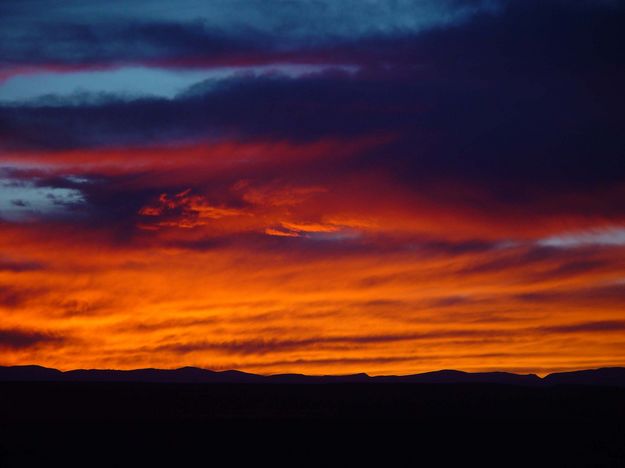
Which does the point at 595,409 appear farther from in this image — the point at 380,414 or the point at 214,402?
the point at 214,402

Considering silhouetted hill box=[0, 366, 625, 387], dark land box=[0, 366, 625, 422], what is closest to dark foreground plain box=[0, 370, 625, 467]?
dark land box=[0, 366, 625, 422]

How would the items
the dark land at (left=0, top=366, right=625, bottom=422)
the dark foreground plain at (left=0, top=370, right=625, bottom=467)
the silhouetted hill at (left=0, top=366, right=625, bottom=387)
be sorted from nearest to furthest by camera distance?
the dark foreground plain at (left=0, top=370, right=625, bottom=467) < the dark land at (left=0, top=366, right=625, bottom=422) < the silhouetted hill at (left=0, top=366, right=625, bottom=387)

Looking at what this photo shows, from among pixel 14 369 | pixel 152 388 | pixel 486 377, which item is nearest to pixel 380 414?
pixel 152 388

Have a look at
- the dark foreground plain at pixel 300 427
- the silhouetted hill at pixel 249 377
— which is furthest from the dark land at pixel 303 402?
the silhouetted hill at pixel 249 377

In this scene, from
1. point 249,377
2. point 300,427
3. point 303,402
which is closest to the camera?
point 300,427

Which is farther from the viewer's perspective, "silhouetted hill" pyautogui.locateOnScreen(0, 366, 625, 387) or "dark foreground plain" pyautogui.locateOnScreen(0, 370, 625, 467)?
"silhouetted hill" pyautogui.locateOnScreen(0, 366, 625, 387)

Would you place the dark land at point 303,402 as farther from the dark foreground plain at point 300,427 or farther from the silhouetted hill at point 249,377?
the silhouetted hill at point 249,377

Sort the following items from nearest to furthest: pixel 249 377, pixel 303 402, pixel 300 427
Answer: pixel 300 427 → pixel 303 402 → pixel 249 377

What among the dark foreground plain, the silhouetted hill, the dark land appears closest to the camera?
the dark foreground plain

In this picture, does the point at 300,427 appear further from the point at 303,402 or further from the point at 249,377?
the point at 249,377

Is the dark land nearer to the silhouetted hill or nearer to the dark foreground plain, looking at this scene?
the dark foreground plain

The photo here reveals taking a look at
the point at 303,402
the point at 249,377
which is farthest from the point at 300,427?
the point at 249,377

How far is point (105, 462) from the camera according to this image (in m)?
36.2

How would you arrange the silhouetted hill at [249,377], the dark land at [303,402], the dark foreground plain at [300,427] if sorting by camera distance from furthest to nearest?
1. the silhouetted hill at [249,377]
2. the dark land at [303,402]
3. the dark foreground plain at [300,427]
